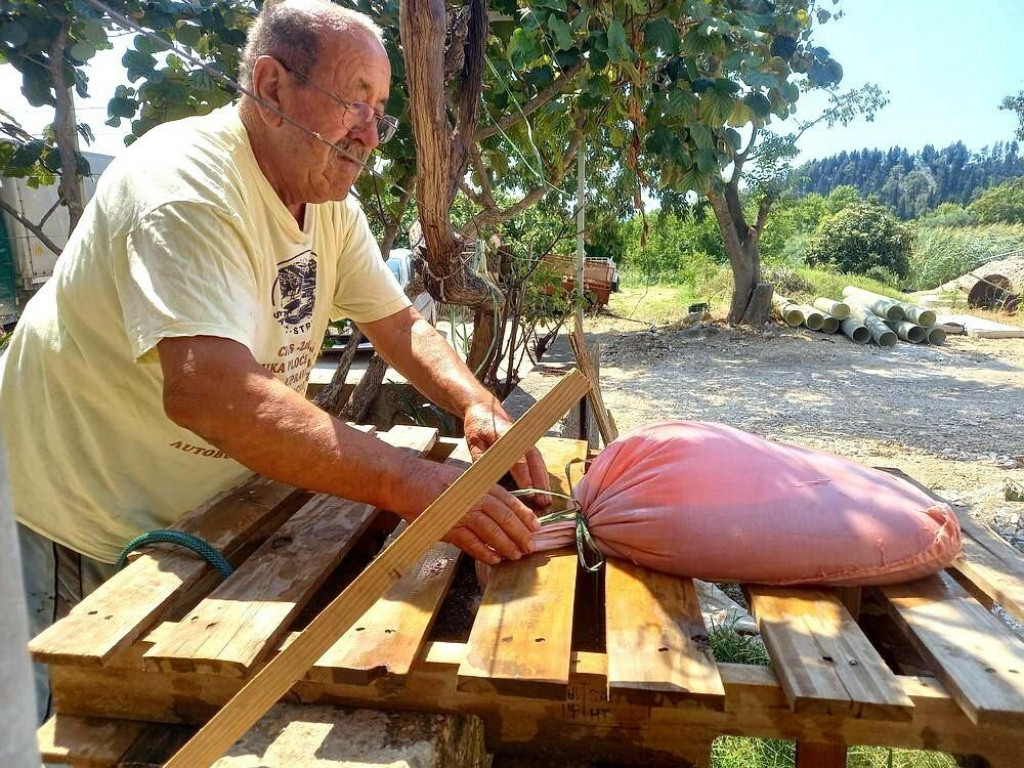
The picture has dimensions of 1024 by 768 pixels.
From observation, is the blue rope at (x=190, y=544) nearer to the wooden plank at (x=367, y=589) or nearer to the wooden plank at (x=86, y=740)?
the wooden plank at (x=86, y=740)

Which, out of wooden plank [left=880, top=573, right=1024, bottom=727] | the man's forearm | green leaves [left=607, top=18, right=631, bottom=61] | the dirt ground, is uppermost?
green leaves [left=607, top=18, right=631, bottom=61]

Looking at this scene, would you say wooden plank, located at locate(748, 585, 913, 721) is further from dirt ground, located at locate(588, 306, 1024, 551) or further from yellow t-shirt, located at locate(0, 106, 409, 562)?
dirt ground, located at locate(588, 306, 1024, 551)

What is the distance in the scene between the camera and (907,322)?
1283 cm

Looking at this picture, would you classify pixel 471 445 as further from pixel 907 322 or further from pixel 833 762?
pixel 907 322

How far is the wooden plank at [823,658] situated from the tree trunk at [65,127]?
359 cm

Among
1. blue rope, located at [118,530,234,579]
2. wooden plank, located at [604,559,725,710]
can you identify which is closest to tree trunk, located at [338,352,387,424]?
blue rope, located at [118,530,234,579]

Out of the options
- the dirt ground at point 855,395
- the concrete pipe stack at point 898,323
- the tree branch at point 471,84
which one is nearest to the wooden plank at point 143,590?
the tree branch at point 471,84

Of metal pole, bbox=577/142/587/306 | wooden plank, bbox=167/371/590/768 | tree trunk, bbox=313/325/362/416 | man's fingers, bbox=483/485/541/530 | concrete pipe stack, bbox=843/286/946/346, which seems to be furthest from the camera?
concrete pipe stack, bbox=843/286/946/346

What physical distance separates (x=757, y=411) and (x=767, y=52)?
5321 mm

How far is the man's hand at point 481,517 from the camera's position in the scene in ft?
4.89

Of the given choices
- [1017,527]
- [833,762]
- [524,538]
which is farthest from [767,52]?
[1017,527]

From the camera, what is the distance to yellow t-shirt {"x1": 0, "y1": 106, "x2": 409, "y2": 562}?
1.48m

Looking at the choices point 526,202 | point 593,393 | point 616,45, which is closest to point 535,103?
point 526,202

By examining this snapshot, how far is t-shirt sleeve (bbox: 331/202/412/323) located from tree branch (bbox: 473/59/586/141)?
4.48 ft
